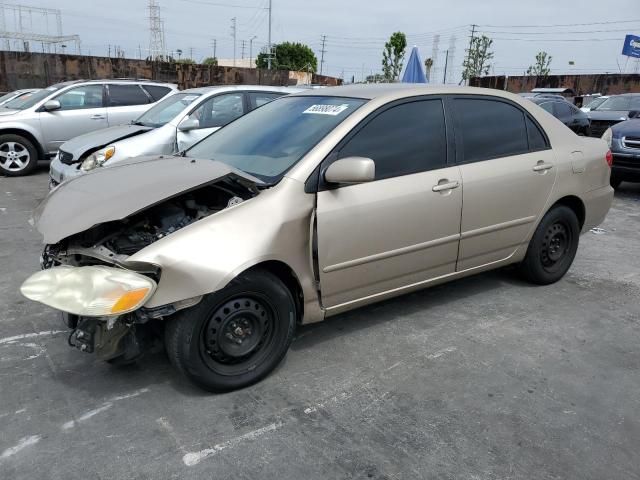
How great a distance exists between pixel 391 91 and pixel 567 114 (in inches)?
480

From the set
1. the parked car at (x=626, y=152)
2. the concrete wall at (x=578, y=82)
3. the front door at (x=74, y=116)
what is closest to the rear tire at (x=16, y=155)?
the front door at (x=74, y=116)

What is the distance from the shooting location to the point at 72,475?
2.38 metres

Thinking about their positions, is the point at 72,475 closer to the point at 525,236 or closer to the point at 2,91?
the point at 525,236

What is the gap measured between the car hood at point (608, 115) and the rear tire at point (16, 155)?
13037 mm

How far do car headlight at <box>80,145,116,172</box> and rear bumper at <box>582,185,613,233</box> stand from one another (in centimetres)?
538

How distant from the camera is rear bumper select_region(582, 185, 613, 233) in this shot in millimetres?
4781

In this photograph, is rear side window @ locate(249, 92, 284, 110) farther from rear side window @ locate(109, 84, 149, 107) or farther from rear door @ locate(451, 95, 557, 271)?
rear door @ locate(451, 95, 557, 271)

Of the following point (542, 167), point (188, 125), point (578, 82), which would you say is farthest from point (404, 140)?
point (578, 82)

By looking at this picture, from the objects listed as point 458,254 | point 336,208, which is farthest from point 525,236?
point 336,208

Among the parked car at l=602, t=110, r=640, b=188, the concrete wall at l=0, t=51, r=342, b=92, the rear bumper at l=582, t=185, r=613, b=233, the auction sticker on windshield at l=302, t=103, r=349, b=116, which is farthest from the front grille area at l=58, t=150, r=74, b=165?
the concrete wall at l=0, t=51, r=342, b=92

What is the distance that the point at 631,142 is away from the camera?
8.94 meters

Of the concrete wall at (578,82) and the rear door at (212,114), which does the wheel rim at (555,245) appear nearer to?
the rear door at (212,114)

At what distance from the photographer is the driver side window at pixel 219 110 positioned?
303 inches

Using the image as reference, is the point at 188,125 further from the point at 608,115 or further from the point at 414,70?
the point at 608,115
